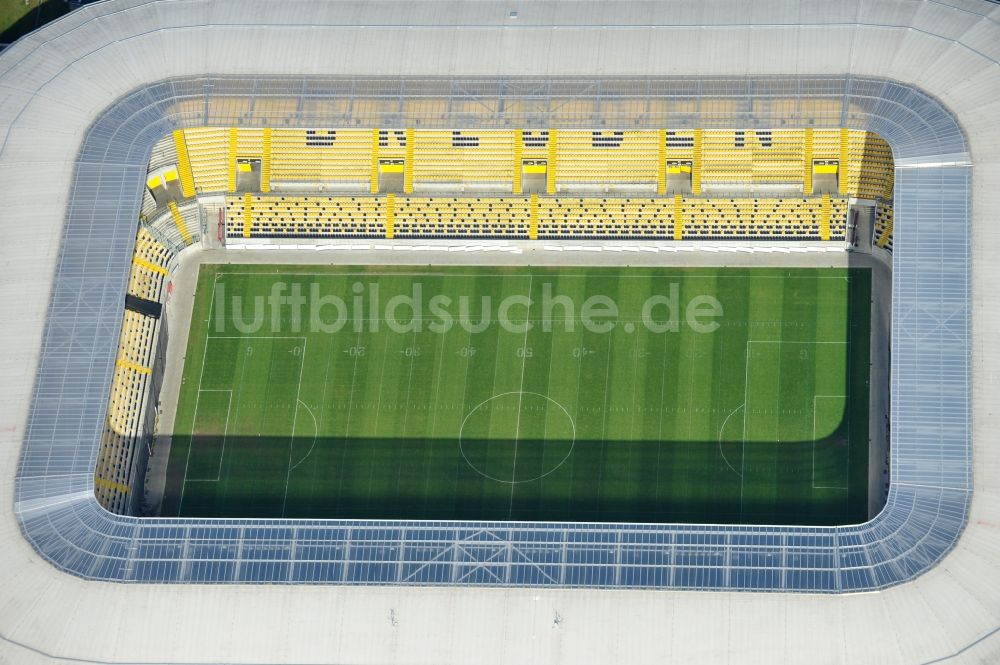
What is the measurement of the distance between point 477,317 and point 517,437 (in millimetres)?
5880

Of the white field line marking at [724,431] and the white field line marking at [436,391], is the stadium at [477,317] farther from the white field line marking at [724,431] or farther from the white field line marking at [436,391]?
the white field line marking at [724,431]

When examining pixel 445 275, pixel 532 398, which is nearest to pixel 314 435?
pixel 445 275

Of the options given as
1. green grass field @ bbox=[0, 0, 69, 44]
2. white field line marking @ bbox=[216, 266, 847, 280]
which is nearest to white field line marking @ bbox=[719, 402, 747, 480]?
white field line marking @ bbox=[216, 266, 847, 280]

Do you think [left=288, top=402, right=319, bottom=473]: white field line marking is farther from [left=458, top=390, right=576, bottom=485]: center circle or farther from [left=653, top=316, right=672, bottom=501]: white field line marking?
[left=653, top=316, right=672, bottom=501]: white field line marking

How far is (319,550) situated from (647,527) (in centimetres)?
1255

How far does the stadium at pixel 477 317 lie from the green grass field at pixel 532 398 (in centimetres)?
14

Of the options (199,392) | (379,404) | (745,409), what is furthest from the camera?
(199,392)

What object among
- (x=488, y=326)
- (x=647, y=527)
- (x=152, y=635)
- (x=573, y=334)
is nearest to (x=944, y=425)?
(x=647, y=527)

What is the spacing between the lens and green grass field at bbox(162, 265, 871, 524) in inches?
1859

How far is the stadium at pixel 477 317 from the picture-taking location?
136ft

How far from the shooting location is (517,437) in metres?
48.4

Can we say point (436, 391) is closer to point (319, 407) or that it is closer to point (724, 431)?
point (319, 407)

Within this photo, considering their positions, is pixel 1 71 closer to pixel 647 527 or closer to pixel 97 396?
pixel 97 396

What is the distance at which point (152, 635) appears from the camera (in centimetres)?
4156
